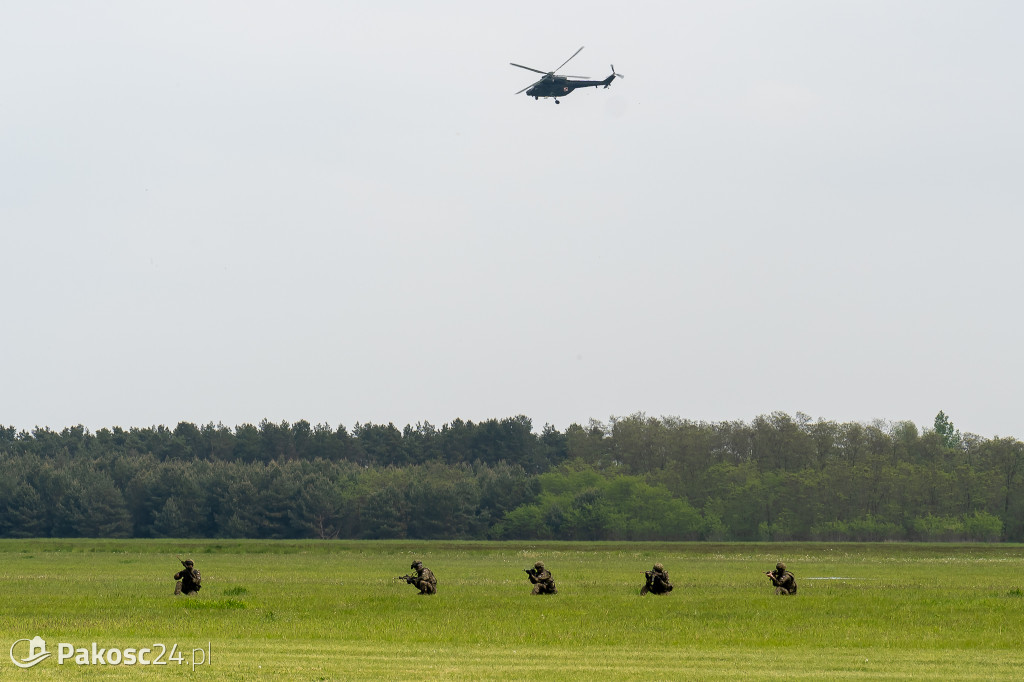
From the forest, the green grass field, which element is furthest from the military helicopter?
the forest

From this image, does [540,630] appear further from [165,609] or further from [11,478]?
[11,478]

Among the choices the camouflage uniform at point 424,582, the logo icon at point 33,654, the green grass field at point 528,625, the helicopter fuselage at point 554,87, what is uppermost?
the helicopter fuselage at point 554,87

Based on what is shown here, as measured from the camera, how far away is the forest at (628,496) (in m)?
137

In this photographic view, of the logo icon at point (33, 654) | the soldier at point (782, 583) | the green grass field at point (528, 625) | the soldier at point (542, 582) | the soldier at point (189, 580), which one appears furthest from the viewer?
the soldier at point (542, 582)

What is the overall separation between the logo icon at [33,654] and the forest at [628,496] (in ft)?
395

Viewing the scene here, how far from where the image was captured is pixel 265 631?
2691 centimetres

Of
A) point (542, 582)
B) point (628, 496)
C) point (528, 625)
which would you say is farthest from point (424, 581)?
point (628, 496)

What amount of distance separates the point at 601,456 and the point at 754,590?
135 metres

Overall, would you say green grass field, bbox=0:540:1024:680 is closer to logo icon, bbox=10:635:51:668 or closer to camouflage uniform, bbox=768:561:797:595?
logo icon, bbox=10:635:51:668

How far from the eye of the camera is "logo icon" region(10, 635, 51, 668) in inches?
766

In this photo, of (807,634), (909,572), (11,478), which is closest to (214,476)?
(11,478)

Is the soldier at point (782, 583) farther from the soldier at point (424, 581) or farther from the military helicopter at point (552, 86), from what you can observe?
the military helicopter at point (552, 86)

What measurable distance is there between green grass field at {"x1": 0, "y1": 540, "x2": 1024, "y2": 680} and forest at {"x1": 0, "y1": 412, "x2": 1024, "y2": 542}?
85002mm

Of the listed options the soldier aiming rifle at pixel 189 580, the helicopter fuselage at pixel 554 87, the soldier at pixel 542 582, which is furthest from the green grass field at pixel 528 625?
the helicopter fuselage at pixel 554 87
